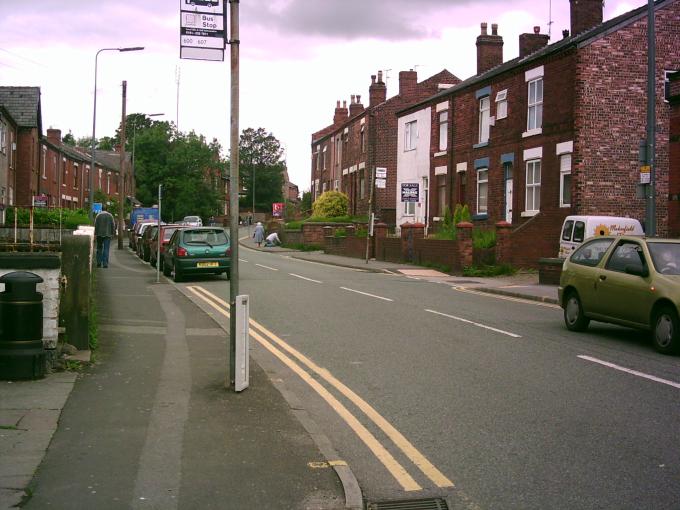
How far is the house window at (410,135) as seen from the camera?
38625 millimetres

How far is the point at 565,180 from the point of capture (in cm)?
2572

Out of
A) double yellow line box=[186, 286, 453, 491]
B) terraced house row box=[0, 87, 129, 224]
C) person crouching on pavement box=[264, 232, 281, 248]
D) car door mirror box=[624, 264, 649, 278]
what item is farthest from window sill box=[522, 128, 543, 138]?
person crouching on pavement box=[264, 232, 281, 248]

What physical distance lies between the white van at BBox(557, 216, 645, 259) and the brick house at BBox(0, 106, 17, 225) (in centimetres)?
Answer: 2842

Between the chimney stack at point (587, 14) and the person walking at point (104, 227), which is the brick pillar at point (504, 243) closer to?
the chimney stack at point (587, 14)

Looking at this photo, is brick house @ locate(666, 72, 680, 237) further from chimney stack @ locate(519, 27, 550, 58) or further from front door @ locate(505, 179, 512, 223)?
chimney stack @ locate(519, 27, 550, 58)


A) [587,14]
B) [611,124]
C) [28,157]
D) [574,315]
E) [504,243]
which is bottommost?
[574,315]

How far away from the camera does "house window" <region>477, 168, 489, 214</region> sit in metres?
31.5

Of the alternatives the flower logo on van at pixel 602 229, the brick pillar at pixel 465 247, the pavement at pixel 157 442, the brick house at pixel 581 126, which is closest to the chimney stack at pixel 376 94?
the brick house at pixel 581 126

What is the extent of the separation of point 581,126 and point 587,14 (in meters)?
6.57

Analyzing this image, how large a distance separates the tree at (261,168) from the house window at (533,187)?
305 feet

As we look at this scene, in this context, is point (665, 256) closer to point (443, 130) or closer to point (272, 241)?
point (443, 130)

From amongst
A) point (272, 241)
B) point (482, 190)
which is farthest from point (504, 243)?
point (272, 241)

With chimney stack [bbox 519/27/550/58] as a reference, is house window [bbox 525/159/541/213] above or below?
below

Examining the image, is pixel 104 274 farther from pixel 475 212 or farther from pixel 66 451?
pixel 66 451
